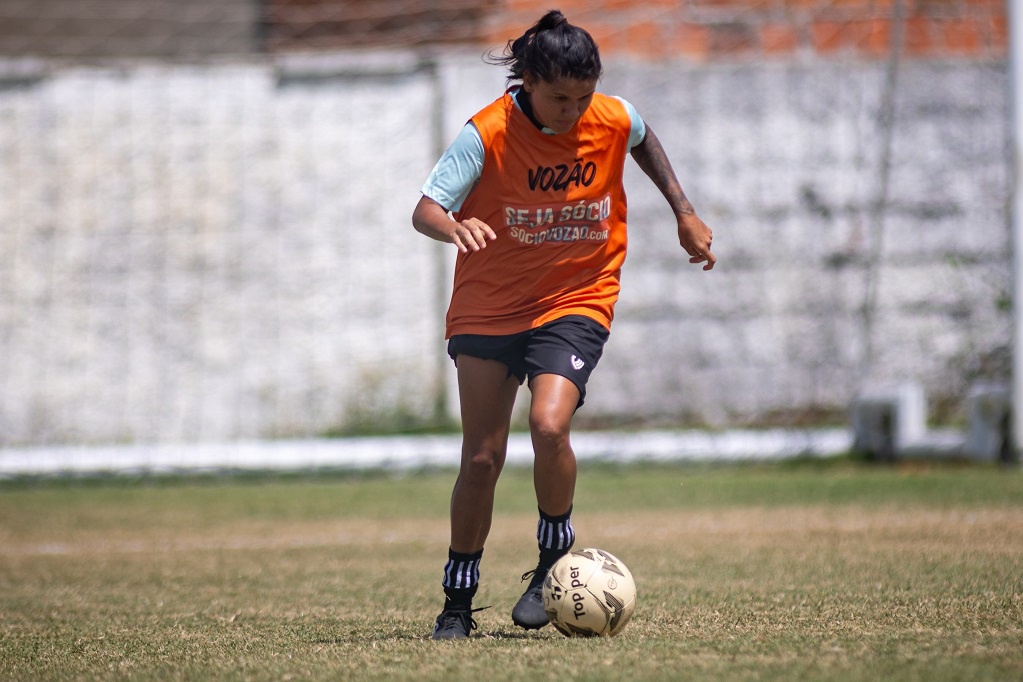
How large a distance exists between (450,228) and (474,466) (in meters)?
0.84

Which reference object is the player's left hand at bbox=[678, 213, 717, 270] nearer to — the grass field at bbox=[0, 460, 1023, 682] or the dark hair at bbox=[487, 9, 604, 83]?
the dark hair at bbox=[487, 9, 604, 83]

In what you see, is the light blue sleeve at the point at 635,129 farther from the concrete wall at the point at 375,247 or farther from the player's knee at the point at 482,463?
the concrete wall at the point at 375,247

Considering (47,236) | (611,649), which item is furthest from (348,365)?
(611,649)

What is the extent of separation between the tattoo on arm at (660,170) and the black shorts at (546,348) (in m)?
0.54

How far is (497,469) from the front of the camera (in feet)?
14.5

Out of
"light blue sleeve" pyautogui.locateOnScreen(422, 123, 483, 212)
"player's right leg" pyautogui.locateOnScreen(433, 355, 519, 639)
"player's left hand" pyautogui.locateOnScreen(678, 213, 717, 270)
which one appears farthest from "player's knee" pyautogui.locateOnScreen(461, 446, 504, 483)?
"player's left hand" pyautogui.locateOnScreen(678, 213, 717, 270)

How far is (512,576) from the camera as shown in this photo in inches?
236

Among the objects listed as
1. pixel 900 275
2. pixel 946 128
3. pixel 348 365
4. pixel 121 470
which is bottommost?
pixel 121 470

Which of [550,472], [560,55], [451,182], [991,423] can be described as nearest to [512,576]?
[550,472]

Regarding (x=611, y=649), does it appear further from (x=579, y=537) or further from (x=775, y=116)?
(x=775, y=116)

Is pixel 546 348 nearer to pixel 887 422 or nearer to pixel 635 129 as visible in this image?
pixel 635 129

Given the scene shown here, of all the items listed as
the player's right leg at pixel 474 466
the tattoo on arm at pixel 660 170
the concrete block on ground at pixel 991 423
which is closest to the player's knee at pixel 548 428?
the player's right leg at pixel 474 466

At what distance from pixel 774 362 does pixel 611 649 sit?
28.7ft

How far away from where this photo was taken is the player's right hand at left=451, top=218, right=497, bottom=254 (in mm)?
3955
